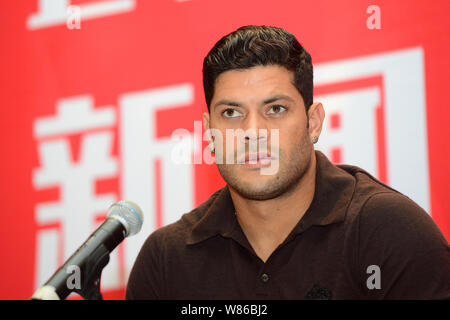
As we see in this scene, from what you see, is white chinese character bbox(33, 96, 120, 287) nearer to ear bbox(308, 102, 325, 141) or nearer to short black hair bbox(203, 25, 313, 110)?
short black hair bbox(203, 25, 313, 110)

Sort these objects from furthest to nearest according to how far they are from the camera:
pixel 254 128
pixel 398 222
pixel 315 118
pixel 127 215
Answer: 1. pixel 315 118
2. pixel 254 128
3. pixel 398 222
4. pixel 127 215

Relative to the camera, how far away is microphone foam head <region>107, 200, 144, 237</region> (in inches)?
54.9

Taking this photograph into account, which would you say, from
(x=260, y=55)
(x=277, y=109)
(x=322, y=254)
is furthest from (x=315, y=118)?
(x=322, y=254)

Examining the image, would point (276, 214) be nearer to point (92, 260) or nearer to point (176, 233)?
point (176, 233)

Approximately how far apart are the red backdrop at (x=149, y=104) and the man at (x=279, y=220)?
47cm

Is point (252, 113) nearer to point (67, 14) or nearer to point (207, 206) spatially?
point (207, 206)

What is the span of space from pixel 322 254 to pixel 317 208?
0.17 metres

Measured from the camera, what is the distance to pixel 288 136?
1.78 m

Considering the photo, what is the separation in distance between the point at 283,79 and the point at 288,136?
0.20 m

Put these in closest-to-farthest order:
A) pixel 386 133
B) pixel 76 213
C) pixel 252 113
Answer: pixel 252 113 < pixel 386 133 < pixel 76 213

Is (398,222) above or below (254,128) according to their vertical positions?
below

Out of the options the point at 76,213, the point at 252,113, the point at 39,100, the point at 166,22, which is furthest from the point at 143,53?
the point at 252,113

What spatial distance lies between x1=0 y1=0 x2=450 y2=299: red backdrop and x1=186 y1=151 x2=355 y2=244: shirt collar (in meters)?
0.49

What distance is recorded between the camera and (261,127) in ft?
5.71
